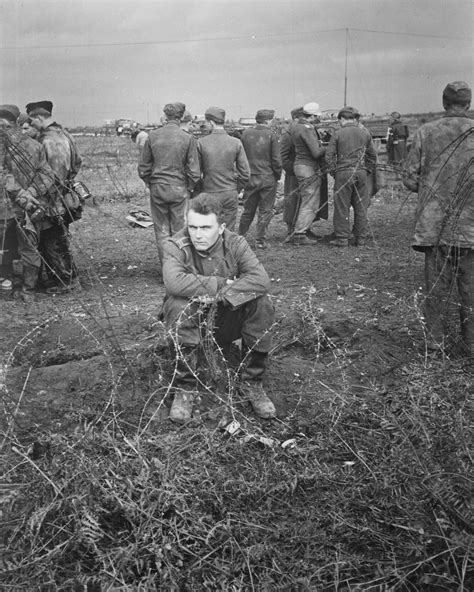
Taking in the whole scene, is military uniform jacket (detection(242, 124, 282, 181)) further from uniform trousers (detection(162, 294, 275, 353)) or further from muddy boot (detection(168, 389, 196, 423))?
muddy boot (detection(168, 389, 196, 423))

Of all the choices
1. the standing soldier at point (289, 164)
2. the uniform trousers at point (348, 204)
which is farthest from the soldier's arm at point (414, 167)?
the standing soldier at point (289, 164)

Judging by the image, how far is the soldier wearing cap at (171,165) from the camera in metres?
7.01

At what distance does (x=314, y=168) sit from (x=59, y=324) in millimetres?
4872

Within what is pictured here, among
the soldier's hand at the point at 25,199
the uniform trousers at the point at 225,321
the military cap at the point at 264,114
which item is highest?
the military cap at the point at 264,114

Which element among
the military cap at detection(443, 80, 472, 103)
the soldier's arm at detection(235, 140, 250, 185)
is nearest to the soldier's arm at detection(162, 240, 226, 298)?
the military cap at detection(443, 80, 472, 103)

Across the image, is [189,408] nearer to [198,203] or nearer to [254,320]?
[254,320]

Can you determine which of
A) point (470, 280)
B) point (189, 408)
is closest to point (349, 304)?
point (470, 280)

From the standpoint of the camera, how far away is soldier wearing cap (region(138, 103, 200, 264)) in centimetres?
701

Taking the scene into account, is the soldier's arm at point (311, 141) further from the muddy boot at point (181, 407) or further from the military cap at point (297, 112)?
the muddy boot at point (181, 407)

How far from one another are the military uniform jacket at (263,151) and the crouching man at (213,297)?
195 inches

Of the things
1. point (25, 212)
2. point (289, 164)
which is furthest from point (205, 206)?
point (289, 164)

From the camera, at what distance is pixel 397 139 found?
687 inches

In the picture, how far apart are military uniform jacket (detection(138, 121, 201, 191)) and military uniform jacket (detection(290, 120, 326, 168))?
221 cm

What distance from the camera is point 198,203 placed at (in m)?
3.79
